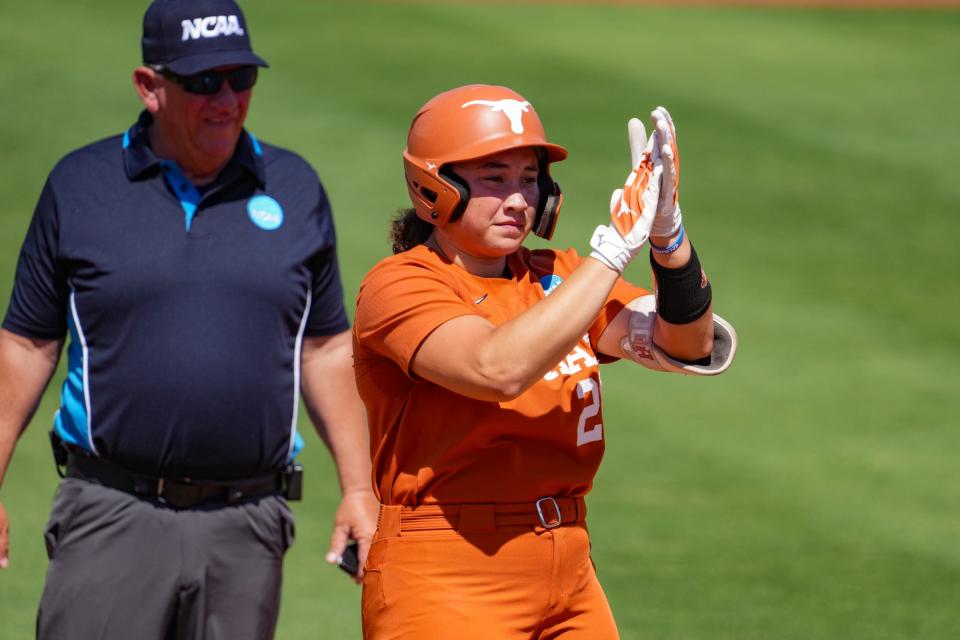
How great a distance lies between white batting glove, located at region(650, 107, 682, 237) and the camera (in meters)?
3.87

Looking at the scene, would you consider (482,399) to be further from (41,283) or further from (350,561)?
(41,283)

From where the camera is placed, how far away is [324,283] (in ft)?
Result: 16.8

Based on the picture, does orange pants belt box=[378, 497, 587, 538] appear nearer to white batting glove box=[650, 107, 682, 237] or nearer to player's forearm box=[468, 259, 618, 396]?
player's forearm box=[468, 259, 618, 396]

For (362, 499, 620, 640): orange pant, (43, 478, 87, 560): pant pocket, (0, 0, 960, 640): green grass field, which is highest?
(362, 499, 620, 640): orange pant

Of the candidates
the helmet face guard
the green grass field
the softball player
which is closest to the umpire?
the softball player

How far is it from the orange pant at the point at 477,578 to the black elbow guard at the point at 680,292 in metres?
0.62

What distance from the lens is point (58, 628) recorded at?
4.71 meters

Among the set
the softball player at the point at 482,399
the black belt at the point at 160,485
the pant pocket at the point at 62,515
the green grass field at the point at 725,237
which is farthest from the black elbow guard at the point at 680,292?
the green grass field at the point at 725,237

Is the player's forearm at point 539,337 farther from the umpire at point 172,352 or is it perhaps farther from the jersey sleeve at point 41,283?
the jersey sleeve at point 41,283

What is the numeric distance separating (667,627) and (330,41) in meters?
11.2

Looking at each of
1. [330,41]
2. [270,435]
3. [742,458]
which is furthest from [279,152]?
[330,41]

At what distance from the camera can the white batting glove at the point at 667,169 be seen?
3.87 meters

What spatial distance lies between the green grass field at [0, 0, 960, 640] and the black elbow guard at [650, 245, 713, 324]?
→ 3.37 meters

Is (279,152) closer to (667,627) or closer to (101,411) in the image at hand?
(101,411)
